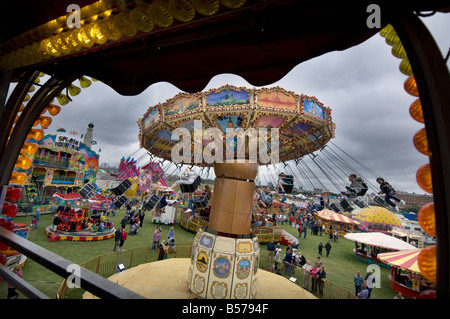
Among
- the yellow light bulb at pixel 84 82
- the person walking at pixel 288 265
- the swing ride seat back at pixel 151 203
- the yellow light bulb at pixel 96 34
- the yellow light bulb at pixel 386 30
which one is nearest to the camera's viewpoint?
the yellow light bulb at pixel 386 30

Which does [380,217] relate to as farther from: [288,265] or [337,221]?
[288,265]

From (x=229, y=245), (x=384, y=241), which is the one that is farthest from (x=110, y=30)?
(x=384, y=241)

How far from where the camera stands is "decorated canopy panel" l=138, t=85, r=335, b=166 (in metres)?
6.09

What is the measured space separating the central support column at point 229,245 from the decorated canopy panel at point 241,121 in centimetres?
80

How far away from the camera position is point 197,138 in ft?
28.1

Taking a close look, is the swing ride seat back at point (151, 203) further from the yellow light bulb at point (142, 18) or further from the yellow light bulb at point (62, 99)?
the yellow light bulb at point (142, 18)

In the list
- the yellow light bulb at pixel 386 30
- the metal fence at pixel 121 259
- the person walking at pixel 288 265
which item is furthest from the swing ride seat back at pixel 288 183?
the yellow light bulb at pixel 386 30

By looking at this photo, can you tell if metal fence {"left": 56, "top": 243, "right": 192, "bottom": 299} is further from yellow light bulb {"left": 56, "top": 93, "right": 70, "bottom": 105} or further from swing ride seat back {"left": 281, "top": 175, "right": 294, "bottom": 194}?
swing ride seat back {"left": 281, "top": 175, "right": 294, "bottom": 194}

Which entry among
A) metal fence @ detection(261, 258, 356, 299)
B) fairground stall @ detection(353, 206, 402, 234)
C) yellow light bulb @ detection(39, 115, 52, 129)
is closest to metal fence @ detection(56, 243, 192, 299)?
yellow light bulb @ detection(39, 115, 52, 129)

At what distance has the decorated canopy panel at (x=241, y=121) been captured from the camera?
20.0ft

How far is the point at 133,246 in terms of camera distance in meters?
11.6

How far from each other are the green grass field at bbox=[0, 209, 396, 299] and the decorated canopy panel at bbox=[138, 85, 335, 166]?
5.62m
